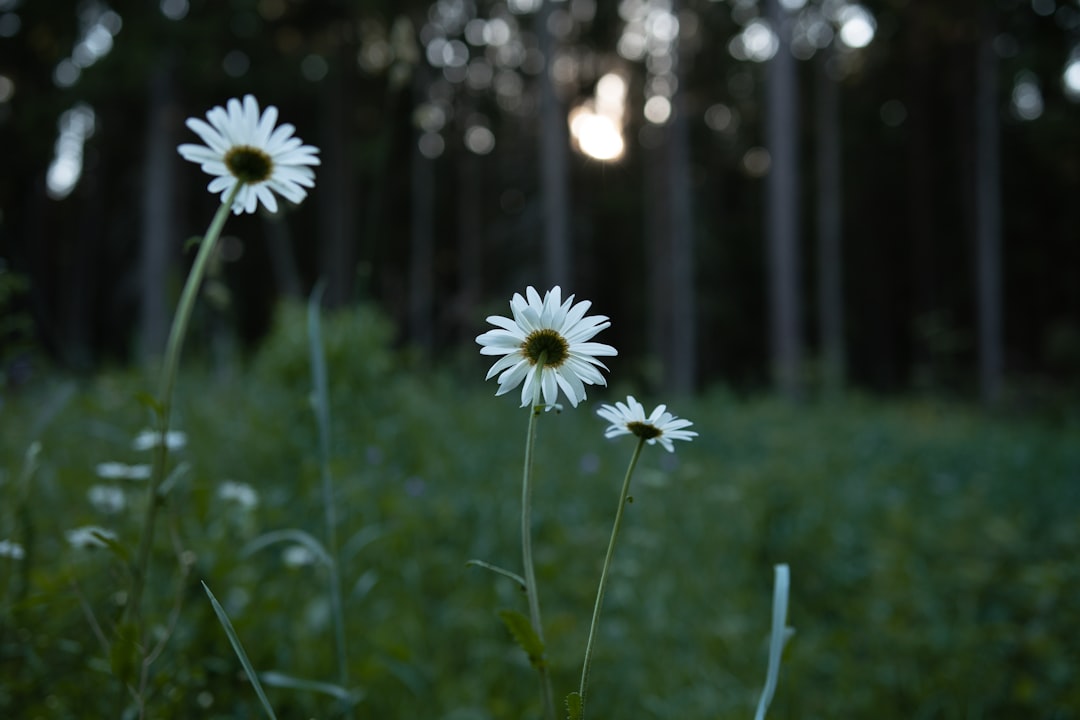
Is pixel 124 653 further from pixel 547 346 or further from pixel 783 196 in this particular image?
pixel 783 196

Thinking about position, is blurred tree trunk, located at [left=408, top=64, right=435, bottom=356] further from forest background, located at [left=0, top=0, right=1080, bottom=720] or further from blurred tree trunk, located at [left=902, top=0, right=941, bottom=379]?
blurred tree trunk, located at [left=902, top=0, right=941, bottom=379]

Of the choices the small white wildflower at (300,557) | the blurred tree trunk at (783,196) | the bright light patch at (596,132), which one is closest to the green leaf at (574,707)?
the small white wildflower at (300,557)

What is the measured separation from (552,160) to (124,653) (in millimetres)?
8583

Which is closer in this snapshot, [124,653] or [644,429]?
[644,429]

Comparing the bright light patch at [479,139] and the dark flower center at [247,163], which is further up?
the bright light patch at [479,139]

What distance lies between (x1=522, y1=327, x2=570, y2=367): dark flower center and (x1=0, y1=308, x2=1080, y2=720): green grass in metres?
0.55

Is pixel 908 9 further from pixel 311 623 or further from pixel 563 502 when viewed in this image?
pixel 311 623

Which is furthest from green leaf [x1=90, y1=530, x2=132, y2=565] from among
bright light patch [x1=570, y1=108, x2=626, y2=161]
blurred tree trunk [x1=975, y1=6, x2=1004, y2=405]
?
blurred tree trunk [x1=975, y1=6, x2=1004, y2=405]

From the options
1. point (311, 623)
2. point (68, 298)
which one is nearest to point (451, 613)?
point (311, 623)

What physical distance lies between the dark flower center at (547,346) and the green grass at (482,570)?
0.55m

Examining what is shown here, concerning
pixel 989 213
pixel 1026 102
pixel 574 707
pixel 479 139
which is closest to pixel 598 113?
pixel 479 139

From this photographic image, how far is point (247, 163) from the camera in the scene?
2.28ft

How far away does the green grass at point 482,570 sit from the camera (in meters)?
1.39

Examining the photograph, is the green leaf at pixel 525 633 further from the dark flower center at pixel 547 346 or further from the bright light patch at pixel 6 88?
the bright light patch at pixel 6 88
